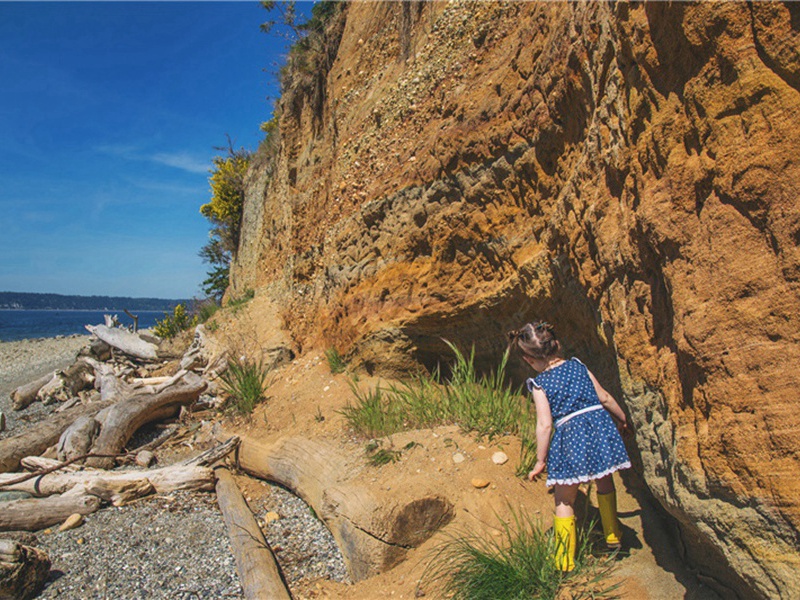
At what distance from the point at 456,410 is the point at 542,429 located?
1662 mm

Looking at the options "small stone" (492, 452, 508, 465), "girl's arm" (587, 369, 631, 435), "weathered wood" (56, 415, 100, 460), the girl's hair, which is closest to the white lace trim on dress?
"girl's arm" (587, 369, 631, 435)

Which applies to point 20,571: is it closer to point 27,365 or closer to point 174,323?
point 174,323

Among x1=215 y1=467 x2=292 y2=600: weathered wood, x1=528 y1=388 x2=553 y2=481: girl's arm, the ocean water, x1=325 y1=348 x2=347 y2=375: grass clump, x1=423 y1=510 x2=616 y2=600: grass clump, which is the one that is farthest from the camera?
the ocean water

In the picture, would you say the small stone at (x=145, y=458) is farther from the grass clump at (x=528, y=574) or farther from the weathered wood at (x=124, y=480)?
the grass clump at (x=528, y=574)

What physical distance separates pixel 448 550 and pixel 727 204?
2663 mm

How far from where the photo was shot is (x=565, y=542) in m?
2.88

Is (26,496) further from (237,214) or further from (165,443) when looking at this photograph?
(237,214)

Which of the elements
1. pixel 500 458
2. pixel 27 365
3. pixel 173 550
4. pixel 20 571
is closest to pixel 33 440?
pixel 20 571

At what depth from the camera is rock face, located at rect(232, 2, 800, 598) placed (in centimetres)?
192

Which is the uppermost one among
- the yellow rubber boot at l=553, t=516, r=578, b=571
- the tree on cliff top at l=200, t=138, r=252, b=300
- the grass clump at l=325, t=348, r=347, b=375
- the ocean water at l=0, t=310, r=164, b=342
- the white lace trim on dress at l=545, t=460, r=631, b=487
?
the tree on cliff top at l=200, t=138, r=252, b=300

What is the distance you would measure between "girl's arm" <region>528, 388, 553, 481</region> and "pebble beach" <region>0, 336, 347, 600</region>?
186 centimetres

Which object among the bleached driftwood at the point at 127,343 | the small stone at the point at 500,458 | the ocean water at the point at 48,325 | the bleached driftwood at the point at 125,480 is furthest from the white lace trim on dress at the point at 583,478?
the ocean water at the point at 48,325

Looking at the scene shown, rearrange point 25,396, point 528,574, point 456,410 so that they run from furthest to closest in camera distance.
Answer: point 25,396
point 456,410
point 528,574

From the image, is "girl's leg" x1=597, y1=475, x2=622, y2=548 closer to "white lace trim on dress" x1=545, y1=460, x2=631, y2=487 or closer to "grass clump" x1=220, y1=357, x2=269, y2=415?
"white lace trim on dress" x1=545, y1=460, x2=631, y2=487
